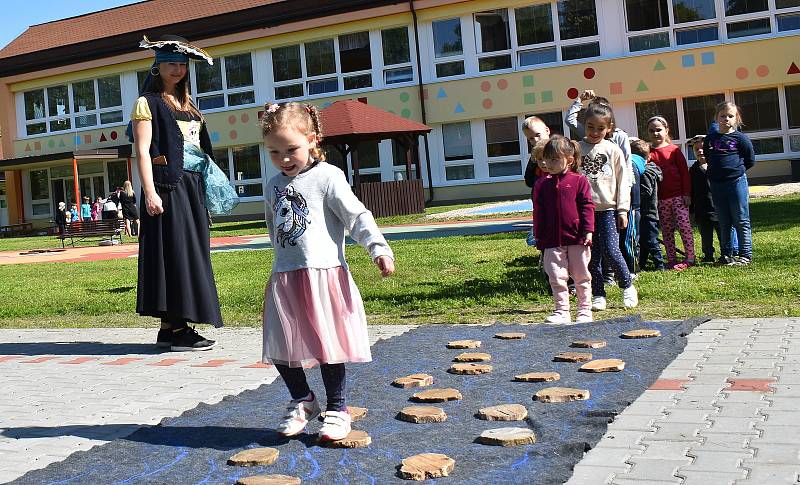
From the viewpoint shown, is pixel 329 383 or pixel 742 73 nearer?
pixel 329 383

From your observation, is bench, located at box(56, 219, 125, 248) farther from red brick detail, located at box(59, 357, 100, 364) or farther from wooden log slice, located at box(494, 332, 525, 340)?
wooden log slice, located at box(494, 332, 525, 340)

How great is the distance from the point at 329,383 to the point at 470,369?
1319mm

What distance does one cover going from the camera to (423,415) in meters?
4.28

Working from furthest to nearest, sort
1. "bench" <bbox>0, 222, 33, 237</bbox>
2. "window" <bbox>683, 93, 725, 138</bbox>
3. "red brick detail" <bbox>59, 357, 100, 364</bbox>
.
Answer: "bench" <bbox>0, 222, 33, 237</bbox>
"window" <bbox>683, 93, 725, 138</bbox>
"red brick detail" <bbox>59, 357, 100, 364</bbox>

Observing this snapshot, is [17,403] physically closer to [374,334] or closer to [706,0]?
[374,334]

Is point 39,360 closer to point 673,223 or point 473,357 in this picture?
point 473,357

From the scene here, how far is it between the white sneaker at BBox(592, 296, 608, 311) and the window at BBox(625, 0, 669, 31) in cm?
2125

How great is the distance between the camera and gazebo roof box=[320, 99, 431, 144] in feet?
77.3

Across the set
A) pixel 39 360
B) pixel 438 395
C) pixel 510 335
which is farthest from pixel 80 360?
pixel 438 395

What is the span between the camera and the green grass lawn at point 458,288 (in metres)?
7.70

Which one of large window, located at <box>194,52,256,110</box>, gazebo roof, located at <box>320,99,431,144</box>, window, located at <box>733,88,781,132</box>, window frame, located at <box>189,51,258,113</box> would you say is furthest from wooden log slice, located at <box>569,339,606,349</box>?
large window, located at <box>194,52,256,110</box>

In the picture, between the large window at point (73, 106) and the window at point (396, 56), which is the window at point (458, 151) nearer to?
the window at point (396, 56)

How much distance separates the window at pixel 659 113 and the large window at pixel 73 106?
19.6 metres

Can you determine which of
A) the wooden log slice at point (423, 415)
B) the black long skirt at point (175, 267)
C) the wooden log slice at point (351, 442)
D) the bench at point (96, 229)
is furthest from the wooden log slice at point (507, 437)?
the bench at point (96, 229)
